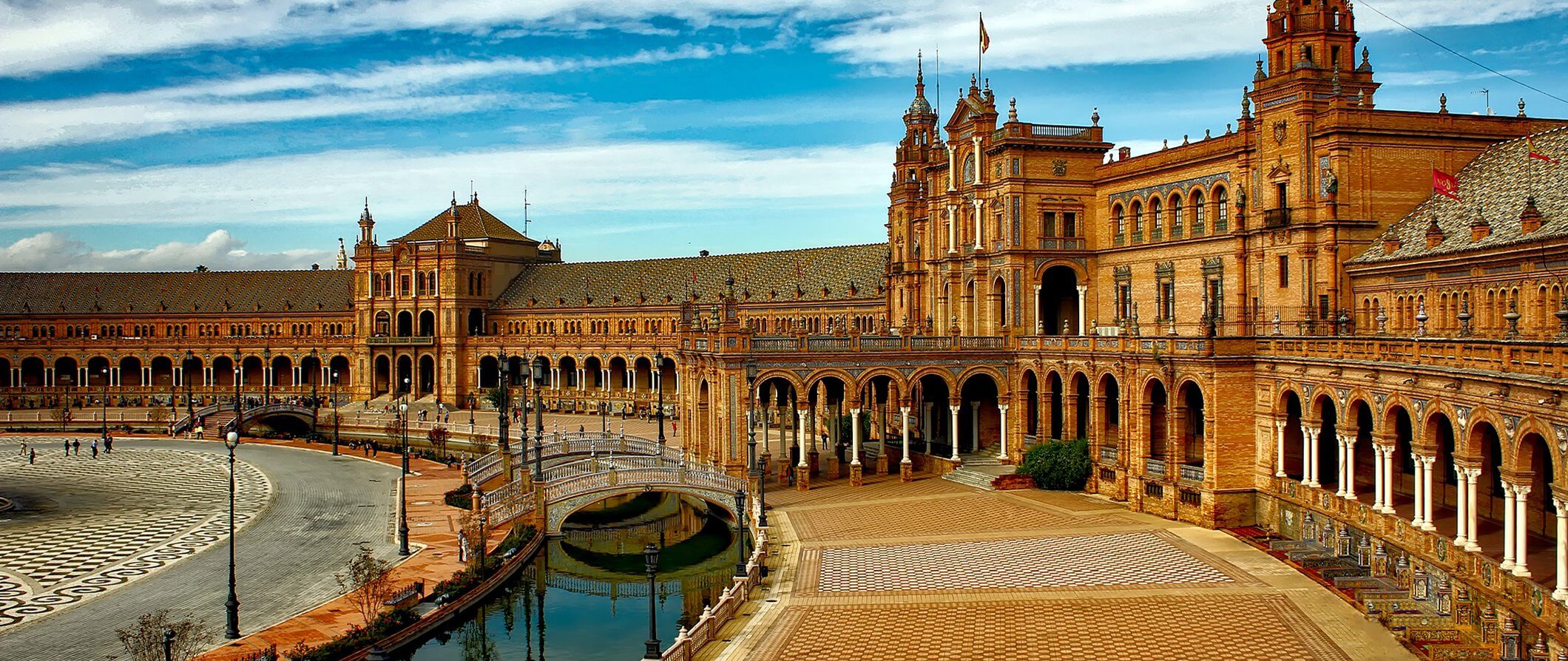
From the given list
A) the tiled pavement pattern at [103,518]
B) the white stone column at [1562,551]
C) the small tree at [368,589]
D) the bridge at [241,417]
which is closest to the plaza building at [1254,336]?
the white stone column at [1562,551]

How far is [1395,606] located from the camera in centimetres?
3238

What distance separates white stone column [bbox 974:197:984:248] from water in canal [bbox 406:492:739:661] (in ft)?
62.2

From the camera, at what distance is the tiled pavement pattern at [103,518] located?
42.0 m

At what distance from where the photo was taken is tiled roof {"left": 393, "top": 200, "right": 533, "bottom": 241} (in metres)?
120

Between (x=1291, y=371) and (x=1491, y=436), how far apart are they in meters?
6.96

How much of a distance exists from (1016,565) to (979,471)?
723 inches

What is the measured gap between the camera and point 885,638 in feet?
104

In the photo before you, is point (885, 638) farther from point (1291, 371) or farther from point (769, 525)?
point (1291, 371)

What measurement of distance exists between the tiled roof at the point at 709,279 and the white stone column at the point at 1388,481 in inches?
2343

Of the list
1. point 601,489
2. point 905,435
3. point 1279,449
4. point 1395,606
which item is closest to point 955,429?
point 905,435

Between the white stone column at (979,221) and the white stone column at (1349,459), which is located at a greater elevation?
the white stone column at (979,221)

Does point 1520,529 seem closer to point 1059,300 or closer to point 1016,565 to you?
point 1016,565

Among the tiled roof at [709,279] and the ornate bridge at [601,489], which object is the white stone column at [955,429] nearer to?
the ornate bridge at [601,489]

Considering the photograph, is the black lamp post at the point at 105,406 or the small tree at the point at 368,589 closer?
the small tree at the point at 368,589
